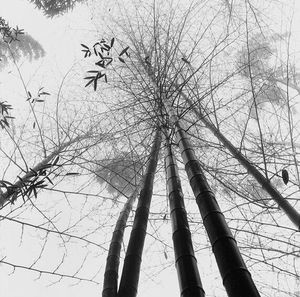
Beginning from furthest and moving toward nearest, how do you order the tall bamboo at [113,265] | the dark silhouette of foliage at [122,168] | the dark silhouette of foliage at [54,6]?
the dark silhouette of foliage at [54,6] < the dark silhouette of foliage at [122,168] < the tall bamboo at [113,265]

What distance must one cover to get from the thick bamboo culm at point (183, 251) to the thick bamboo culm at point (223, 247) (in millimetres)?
113

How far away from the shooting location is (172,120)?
2.84 metres

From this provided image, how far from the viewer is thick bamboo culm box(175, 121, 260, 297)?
0.97 m

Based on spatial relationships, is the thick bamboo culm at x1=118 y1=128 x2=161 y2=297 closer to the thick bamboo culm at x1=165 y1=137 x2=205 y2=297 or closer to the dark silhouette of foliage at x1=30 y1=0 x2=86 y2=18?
the thick bamboo culm at x1=165 y1=137 x2=205 y2=297

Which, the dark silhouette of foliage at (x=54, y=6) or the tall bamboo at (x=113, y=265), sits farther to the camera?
the dark silhouette of foliage at (x=54, y=6)

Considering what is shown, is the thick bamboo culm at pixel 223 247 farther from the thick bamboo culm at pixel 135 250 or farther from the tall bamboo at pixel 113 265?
the tall bamboo at pixel 113 265

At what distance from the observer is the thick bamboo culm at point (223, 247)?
0.97 m

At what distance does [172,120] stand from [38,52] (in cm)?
1533

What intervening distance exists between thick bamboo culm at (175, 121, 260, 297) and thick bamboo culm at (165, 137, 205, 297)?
→ 11 centimetres

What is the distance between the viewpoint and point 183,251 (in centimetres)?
128

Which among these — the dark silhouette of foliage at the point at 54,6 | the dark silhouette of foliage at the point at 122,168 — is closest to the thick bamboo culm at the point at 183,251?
the dark silhouette of foliage at the point at 122,168

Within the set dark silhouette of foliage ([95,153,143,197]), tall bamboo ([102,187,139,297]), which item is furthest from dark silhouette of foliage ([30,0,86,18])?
tall bamboo ([102,187,139,297])

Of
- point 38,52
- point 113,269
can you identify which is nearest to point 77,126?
point 113,269

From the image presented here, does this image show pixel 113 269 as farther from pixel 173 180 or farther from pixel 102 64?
pixel 102 64
